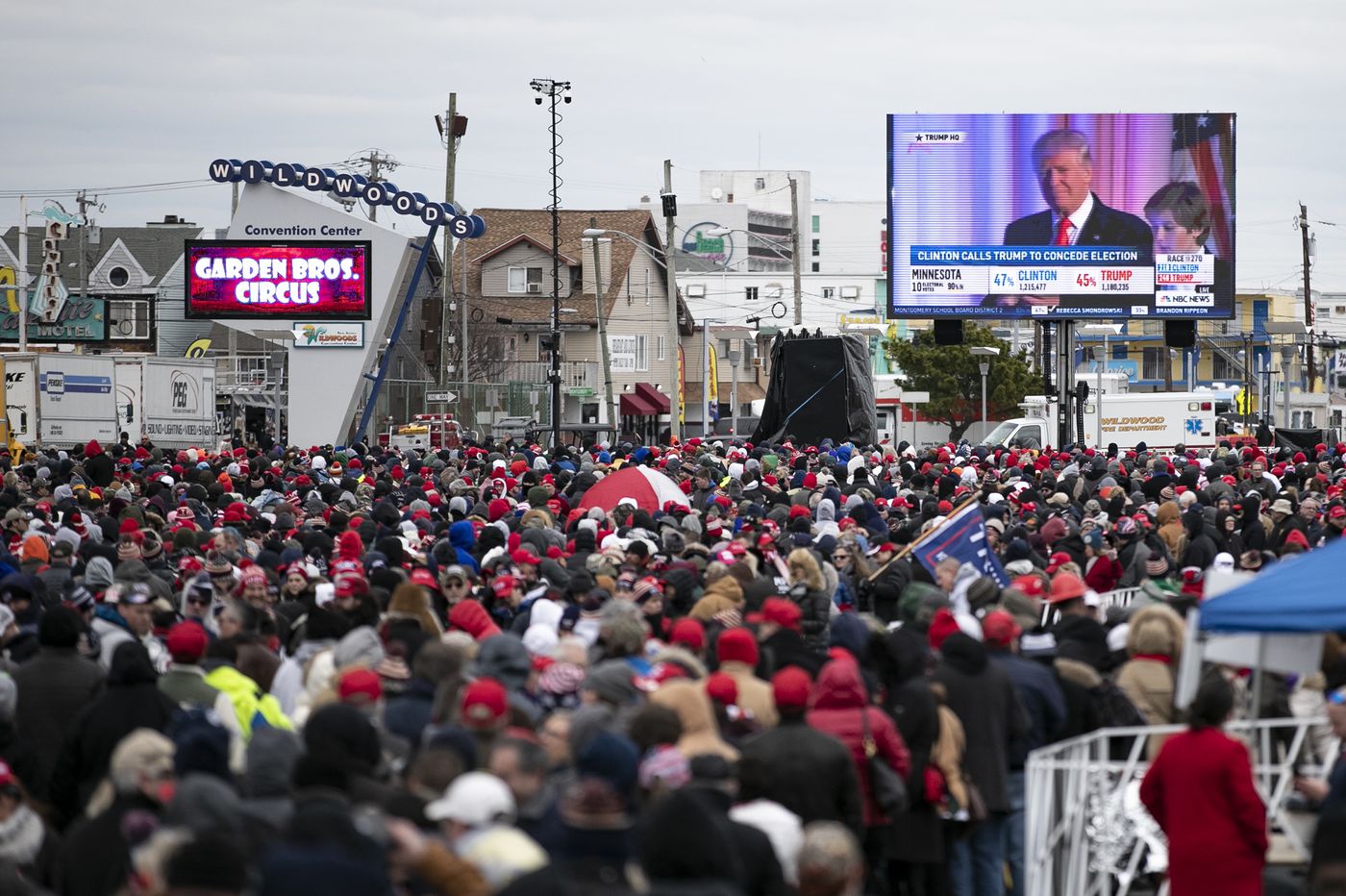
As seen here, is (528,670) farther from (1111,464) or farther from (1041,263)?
(1041,263)

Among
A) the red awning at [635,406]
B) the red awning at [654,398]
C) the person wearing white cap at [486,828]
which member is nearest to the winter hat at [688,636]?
the person wearing white cap at [486,828]

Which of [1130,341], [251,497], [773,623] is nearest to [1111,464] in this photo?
[251,497]

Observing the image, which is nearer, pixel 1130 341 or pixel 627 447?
pixel 627 447

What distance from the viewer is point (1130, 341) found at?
9531 centimetres

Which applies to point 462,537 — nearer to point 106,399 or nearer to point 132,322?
point 106,399

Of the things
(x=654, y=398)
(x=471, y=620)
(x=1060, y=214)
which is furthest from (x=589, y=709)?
(x=654, y=398)

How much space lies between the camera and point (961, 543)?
1305cm

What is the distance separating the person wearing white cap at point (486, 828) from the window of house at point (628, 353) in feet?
229

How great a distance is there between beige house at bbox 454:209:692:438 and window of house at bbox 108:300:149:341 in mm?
11601

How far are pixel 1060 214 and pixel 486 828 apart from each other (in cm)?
Answer: 3489

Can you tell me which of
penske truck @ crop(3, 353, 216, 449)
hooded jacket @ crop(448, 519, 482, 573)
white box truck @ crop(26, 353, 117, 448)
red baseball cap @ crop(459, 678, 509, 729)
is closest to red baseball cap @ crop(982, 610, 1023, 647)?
red baseball cap @ crop(459, 678, 509, 729)

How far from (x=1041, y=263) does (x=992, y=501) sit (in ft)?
67.5

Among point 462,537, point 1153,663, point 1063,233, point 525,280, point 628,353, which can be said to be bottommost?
point 1153,663

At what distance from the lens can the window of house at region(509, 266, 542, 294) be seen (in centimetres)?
7306
